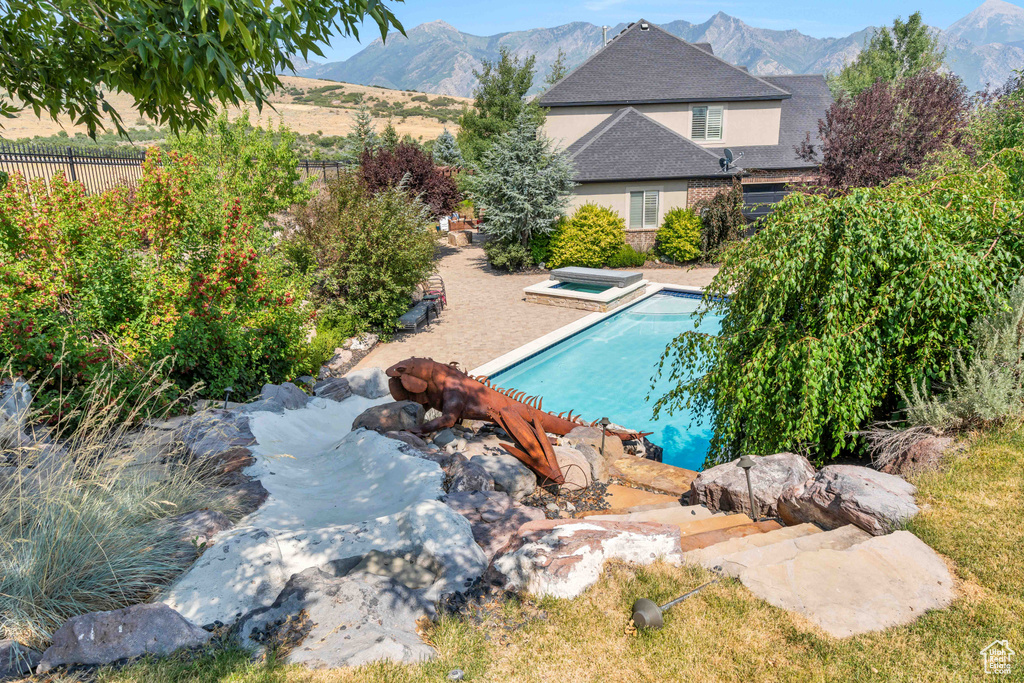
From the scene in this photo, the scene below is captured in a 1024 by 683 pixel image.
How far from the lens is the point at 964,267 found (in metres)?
5.67

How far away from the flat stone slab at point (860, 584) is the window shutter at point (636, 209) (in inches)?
825

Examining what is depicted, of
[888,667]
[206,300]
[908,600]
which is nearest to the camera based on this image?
[888,667]

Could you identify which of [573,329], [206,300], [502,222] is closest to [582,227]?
[502,222]

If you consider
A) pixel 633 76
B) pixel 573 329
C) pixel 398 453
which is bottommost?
pixel 573 329

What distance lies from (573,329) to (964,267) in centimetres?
1028

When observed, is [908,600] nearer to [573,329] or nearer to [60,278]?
[60,278]

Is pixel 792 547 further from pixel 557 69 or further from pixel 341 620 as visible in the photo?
pixel 557 69

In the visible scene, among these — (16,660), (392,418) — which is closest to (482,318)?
(392,418)

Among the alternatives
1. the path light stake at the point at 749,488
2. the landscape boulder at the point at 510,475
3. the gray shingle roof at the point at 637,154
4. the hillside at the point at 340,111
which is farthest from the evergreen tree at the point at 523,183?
the hillside at the point at 340,111

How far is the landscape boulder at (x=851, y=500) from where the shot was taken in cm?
471

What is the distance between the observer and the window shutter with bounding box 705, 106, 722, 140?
2711 centimetres

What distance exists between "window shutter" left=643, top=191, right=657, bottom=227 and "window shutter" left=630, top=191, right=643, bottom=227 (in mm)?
165

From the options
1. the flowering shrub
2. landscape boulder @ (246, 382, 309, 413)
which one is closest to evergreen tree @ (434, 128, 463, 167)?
the flowering shrub

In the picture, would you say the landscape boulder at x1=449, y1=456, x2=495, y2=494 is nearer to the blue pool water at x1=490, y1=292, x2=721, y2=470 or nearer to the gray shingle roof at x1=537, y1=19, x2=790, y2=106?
the blue pool water at x1=490, y1=292, x2=721, y2=470
